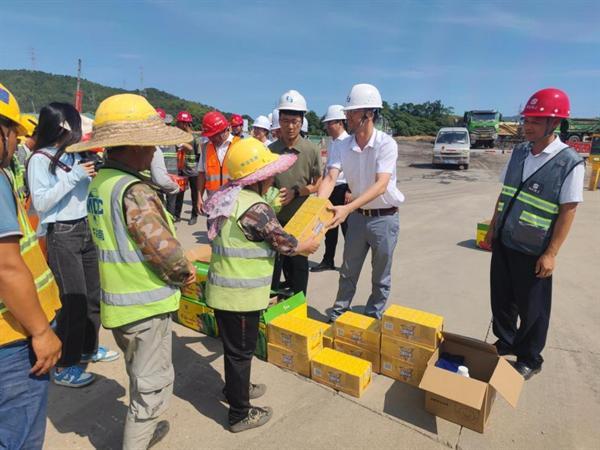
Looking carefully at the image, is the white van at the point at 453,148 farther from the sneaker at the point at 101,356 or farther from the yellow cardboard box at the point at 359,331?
the sneaker at the point at 101,356

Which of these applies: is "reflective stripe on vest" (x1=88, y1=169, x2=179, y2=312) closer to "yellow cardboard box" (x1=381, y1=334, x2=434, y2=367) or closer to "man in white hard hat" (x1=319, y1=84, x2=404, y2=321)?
"man in white hard hat" (x1=319, y1=84, x2=404, y2=321)

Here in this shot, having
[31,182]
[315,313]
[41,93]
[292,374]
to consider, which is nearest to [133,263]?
[31,182]

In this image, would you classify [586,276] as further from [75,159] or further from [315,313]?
[75,159]

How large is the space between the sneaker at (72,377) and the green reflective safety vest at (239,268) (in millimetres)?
1387

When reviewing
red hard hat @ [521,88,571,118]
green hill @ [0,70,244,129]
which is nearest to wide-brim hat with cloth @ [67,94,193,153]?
red hard hat @ [521,88,571,118]

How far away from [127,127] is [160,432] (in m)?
1.82

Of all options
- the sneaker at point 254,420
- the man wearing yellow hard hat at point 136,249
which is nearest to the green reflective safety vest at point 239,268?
the man wearing yellow hard hat at point 136,249

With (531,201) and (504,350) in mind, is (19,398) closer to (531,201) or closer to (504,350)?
(531,201)

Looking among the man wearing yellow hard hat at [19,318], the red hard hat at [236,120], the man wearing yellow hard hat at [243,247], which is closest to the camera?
the man wearing yellow hard hat at [19,318]

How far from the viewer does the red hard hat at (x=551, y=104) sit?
258 cm

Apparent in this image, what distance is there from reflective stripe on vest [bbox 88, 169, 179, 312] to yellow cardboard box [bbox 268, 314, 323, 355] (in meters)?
1.30

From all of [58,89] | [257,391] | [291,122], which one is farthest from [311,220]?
[58,89]

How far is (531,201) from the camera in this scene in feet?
9.04

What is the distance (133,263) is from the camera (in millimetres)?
1875
